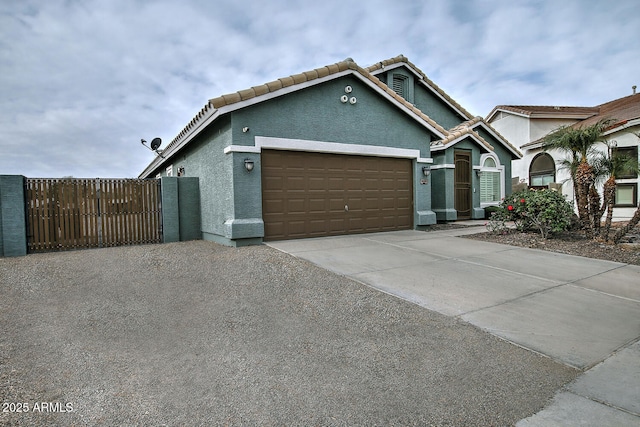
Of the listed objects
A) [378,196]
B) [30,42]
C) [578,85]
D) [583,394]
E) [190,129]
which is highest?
[578,85]

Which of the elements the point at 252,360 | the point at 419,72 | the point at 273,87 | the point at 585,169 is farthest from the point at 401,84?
the point at 252,360

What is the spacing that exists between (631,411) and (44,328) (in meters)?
5.68

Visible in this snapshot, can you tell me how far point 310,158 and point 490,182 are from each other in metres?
10.3

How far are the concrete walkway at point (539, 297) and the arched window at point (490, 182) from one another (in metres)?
7.21

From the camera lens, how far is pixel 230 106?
8023 mm

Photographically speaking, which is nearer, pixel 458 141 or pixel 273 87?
pixel 273 87

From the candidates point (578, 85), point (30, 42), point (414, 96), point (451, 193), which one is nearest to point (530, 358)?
point (451, 193)

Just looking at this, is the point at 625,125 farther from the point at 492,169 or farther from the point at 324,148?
the point at 324,148

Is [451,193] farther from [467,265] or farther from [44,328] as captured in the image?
[44,328]

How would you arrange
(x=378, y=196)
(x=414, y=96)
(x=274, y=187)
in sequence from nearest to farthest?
(x=274, y=187) < (x=378, y=196) < (x=414, y=96)

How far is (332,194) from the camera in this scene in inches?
392

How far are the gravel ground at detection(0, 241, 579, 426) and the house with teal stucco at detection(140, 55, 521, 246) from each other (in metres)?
3.60

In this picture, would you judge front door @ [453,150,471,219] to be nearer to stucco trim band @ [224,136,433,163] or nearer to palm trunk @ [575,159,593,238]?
stucco trim band @ [224,136,433,163]

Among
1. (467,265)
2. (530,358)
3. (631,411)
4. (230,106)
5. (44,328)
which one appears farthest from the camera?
(230,106)
